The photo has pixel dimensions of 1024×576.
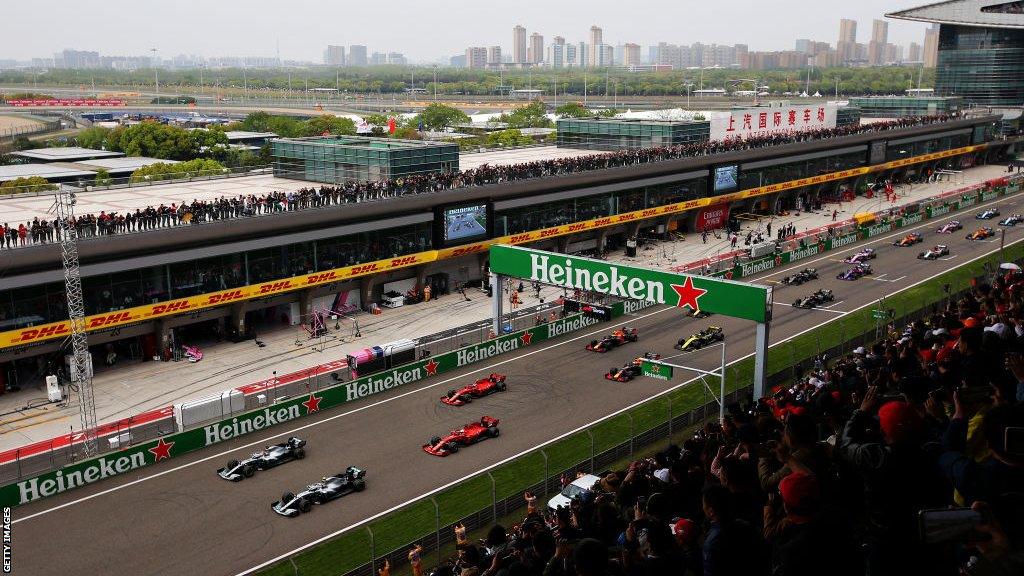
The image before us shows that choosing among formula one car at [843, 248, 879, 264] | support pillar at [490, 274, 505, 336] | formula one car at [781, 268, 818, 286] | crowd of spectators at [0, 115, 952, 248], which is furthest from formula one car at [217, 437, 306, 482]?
formula one car at [843, 248, 879, 264]

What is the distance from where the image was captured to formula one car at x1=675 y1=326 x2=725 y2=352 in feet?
139

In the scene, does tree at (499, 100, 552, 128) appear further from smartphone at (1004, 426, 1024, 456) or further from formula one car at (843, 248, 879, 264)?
smartphone at (1004, 426, 1024, 456)

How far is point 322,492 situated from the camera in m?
27.3

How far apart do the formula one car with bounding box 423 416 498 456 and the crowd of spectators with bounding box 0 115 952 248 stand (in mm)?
19059

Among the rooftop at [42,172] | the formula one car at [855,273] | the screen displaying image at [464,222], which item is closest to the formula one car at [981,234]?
the formula one car at [855,273]

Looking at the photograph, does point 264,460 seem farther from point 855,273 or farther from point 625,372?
point 855,273

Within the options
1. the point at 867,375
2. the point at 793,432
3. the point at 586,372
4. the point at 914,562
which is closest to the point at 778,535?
the point at 914,562

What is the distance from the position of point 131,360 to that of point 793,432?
3837 centimetres

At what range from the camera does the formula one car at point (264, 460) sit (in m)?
29.1

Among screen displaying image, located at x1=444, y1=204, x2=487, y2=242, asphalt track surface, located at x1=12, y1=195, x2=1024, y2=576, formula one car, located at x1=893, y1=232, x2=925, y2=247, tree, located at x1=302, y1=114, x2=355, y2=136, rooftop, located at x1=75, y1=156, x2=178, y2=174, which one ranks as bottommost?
asphalt track surface, located at x1=12, y1=195, x2=1024, y2=576

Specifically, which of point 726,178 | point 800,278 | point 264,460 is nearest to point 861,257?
point 800,278

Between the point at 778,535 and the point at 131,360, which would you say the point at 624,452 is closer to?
the point at 778,535

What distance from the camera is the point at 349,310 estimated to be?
4956 centimetres

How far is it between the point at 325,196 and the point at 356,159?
32.2 ft
